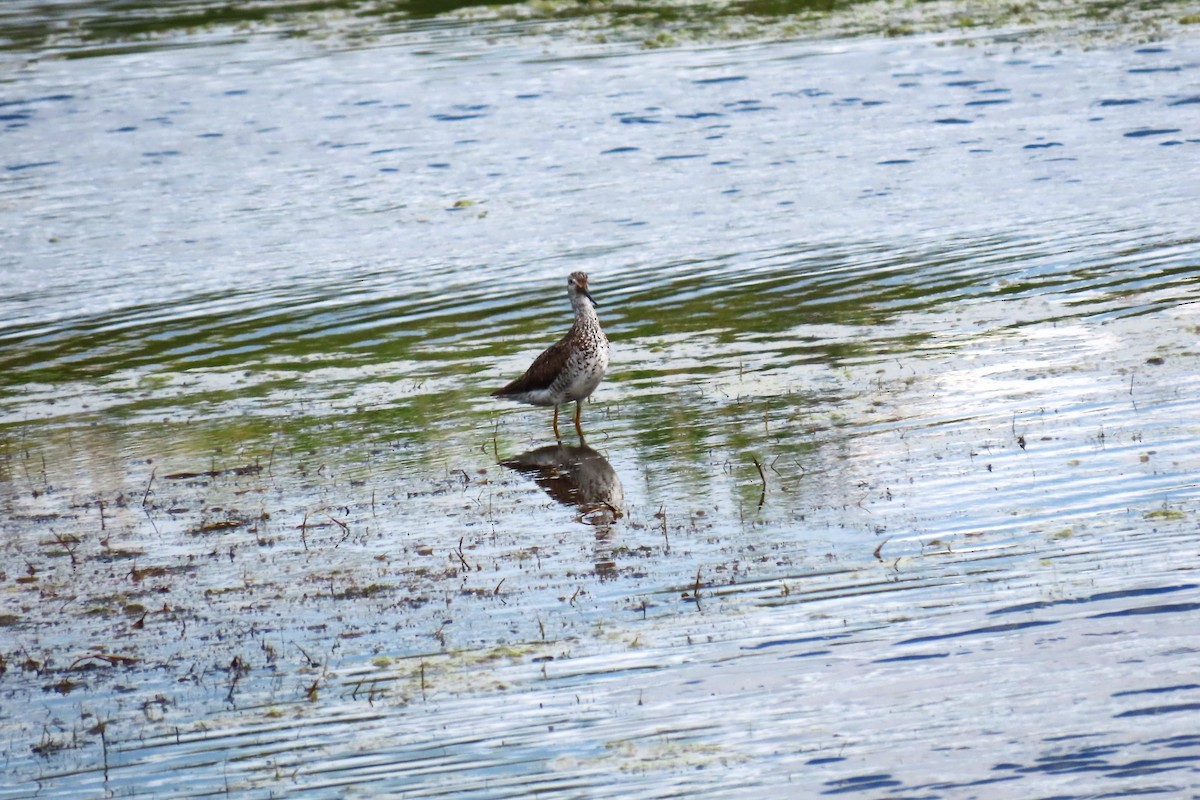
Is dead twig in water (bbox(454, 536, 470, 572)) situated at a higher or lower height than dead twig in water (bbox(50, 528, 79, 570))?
higher

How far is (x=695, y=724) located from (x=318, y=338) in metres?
11.0

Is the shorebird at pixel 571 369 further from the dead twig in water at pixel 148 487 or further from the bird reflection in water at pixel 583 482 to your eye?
the dead twig in water at pixel 148 487

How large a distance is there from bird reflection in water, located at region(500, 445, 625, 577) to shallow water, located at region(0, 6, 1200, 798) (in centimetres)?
4

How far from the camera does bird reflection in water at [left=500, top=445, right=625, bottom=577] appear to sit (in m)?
10.7

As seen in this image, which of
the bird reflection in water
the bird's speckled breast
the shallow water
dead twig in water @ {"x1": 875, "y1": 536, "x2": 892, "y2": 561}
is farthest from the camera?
the bird's speckled breast

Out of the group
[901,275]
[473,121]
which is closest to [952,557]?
[901,275]

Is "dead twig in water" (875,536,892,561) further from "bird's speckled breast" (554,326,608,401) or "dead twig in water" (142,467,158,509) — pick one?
"dead twig in water" (142,467,158,509)

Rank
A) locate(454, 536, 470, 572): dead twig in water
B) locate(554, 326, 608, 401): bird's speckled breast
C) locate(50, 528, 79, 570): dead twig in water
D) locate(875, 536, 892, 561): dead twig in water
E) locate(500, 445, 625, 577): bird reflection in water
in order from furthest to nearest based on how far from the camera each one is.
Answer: locate(554, 326, 608, 401): bird's speckled breast < locate(50, 528, 79, 570): dead twig in water < locate(500, 445, 625, 577): bird reflection in water < locate(454, 536, 470, 572): dead twig in water < locate(875, 536, 892, 561): dead twig in water

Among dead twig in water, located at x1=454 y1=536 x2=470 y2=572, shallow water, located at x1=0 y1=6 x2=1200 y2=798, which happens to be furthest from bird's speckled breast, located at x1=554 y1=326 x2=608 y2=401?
dead twig in water, located at x1=454 y1=536 x2=470 y2=572

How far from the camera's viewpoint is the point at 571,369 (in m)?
13.2

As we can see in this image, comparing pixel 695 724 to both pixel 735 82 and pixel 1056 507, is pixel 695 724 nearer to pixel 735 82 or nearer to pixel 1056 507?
pixel 1056 507

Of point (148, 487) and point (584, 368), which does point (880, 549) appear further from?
point (148, 487)

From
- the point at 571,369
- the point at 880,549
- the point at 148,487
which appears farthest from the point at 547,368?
the point at 880,549

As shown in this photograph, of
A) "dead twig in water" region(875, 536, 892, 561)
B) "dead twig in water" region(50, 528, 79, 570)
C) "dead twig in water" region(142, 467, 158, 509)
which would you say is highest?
"dead twig in water" region(875, 536, 892, 561)
